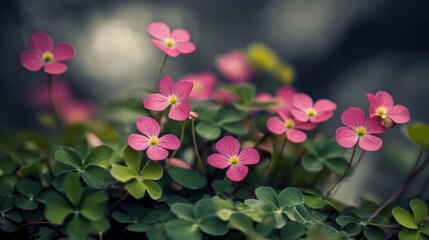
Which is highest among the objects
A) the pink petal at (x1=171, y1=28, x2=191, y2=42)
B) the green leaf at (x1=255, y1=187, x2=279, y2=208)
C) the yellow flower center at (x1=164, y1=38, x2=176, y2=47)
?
the pink petal at (x1=171, y1=28, x2=191, y2=42)

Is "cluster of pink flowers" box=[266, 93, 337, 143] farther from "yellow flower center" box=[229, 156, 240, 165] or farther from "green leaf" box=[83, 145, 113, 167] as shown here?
"green leaf" box=[83, 145, 113, 167]

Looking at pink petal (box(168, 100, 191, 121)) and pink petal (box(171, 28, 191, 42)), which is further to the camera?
pink petal (box(171, 28, 191, 42))

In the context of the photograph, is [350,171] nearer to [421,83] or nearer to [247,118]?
[247,118]

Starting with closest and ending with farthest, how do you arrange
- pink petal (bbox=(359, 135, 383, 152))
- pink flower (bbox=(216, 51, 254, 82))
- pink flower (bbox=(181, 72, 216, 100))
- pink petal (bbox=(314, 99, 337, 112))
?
pink petal (bbox=(359, 135, 383, 152))
pink petal (bbox=(314, 99, 337, 112))
pink flower (bbox=(181, 72, 216, 100))
pink flower (bbox=(216, 51, 254, 82))

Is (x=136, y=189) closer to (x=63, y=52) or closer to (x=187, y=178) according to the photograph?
(x=187, y=178)

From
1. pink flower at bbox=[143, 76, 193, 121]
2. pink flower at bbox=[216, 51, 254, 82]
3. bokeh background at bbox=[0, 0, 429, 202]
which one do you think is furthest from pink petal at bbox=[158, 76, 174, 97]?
bokeh background at bbox=[0, 0, 429, 202]

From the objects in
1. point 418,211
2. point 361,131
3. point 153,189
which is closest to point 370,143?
point 361,131
